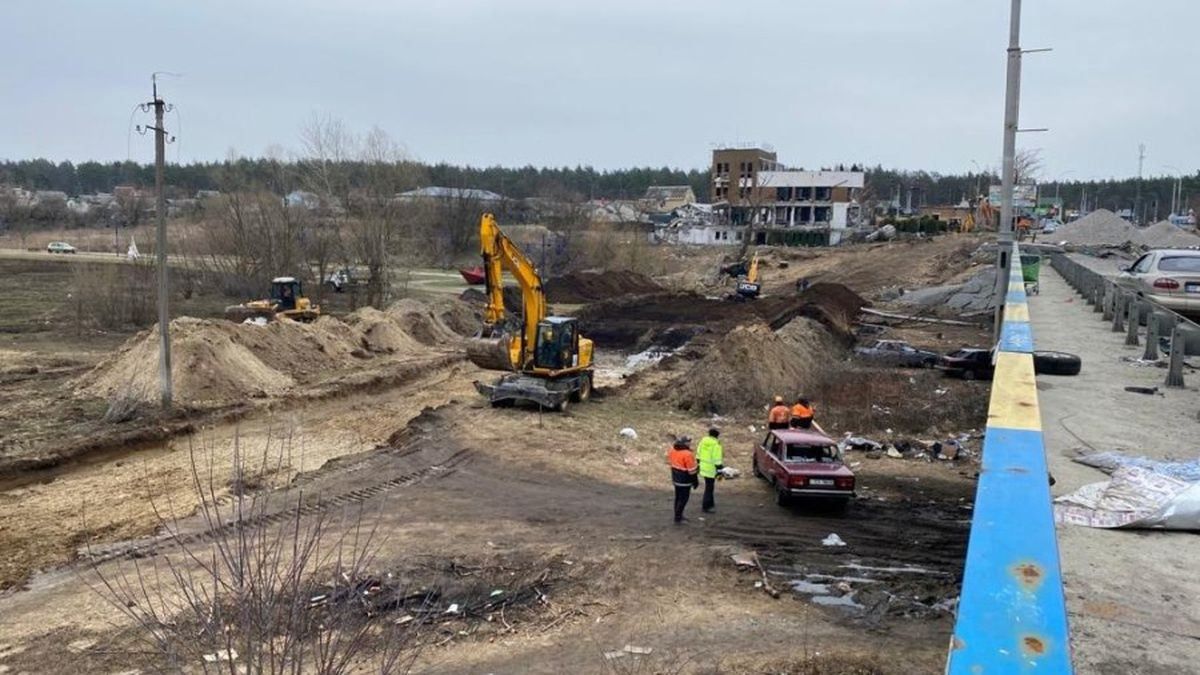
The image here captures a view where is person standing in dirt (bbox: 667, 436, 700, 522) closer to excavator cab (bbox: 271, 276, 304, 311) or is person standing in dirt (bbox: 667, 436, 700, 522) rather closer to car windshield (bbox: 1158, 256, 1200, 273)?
car windshield (bbox: 1158, 256, 1200, 273)

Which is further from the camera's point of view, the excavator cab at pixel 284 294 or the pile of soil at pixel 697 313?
the pile of soil at pixel 697 313

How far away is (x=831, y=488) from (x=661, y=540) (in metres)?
3.27

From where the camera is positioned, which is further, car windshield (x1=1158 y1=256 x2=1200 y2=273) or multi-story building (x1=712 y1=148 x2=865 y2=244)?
multi-story building (x1=712 y1=148 x2=865 y2=244)

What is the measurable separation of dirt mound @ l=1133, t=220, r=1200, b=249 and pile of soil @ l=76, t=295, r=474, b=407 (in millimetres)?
47411

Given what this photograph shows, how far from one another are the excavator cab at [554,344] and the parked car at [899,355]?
476 inches

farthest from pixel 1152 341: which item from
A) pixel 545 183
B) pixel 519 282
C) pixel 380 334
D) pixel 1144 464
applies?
pixel 545 183

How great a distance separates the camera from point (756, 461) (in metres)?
18.3

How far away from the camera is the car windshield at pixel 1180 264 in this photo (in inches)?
798

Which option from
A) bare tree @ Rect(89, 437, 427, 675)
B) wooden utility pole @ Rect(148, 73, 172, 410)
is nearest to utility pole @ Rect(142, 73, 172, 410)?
wooden utility pole @ Rect(148, 73, 172, 410)

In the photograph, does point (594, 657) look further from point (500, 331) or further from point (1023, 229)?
point (1023, 229)

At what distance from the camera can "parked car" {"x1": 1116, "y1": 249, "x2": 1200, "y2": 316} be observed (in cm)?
2006

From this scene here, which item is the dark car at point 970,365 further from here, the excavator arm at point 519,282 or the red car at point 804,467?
the excavator arm at point 519,282

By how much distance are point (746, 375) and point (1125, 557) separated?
18.2m

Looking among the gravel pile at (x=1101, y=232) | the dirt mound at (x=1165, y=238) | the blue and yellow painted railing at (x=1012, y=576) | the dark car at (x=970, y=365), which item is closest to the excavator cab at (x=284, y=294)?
the dark car at (x=970, y=365)
